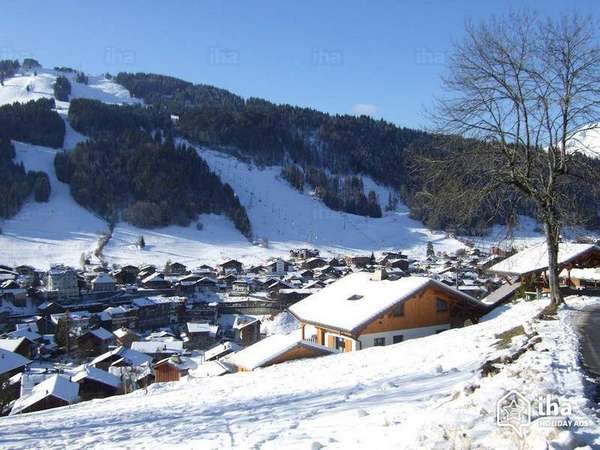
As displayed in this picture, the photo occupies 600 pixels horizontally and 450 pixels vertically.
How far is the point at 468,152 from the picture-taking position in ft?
45.6

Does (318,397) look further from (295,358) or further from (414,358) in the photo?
(295,358)

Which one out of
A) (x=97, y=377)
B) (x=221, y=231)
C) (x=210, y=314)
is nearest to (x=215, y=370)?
(x=97, y=377)

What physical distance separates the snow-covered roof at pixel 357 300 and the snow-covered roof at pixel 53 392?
497 inches

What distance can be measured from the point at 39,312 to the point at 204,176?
81282mm

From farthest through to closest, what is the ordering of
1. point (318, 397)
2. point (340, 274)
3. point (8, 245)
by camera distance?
point (8, 245), point (340, 274), point (318, 397)

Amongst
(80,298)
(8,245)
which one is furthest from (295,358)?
(8,245)

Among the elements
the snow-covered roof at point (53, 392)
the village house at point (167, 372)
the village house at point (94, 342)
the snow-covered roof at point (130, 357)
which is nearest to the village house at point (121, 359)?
the snow-covered roof at point (130, 357)

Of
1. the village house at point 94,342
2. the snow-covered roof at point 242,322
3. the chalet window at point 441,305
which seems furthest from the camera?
the snow-covered roof at point 242,322

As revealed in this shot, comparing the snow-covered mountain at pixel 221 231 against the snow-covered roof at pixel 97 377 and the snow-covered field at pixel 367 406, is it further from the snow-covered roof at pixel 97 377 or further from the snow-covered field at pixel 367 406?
the snow-covered field at pixel 367 406

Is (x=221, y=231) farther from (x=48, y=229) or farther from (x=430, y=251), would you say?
(x=430, y=251)

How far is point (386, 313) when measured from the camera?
67.8 feet

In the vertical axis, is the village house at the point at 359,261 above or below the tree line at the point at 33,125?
below

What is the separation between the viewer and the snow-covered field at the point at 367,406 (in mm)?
5241

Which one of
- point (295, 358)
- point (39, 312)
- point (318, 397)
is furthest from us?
point (39, 312)
